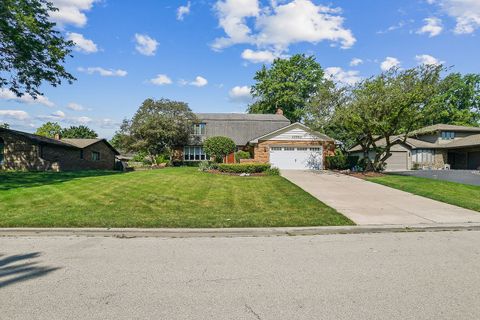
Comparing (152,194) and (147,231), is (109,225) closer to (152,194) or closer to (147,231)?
(147,231)

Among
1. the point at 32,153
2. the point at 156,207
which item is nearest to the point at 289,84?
the point at 32,153

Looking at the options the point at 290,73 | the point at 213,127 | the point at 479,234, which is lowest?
the point at 479,234

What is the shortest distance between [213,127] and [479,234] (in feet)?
98.0

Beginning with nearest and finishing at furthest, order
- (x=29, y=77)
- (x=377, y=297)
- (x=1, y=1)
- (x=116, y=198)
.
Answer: (x=377, y=297)
(x=116, y=198)
(x=1, y=1)
(x=29, y=77)

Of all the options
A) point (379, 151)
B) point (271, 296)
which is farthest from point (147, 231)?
point (379, 151)

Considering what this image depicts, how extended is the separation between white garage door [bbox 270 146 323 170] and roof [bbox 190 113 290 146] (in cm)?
725

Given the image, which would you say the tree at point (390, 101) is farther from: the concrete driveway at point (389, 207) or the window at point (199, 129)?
the window at point (199, 129)

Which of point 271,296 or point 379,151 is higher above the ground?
point 379,151

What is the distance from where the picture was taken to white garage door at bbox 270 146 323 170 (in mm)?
26234

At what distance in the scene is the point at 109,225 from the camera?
698 centimetres

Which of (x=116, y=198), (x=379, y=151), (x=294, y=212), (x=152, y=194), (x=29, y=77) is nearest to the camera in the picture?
(x=294, y=212)

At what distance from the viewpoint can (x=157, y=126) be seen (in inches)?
1101

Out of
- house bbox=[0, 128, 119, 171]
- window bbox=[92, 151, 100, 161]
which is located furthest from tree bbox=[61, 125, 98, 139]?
house bbox=[0, 128, 119, 171]

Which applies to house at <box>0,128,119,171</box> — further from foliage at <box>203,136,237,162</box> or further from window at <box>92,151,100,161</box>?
foliage at <box>203,136,237,162</box>
